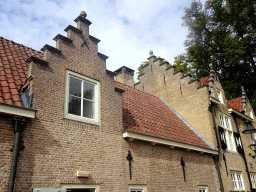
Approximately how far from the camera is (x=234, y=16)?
22688 millimetres

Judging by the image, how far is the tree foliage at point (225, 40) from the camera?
22223 mm

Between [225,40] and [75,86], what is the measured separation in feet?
62.6

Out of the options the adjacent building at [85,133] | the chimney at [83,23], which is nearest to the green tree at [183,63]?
the adjacent building at [85,133]

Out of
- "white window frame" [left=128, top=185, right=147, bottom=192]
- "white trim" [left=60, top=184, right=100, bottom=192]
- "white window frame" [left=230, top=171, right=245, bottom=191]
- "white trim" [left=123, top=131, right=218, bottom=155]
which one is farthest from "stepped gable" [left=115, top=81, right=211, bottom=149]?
"white window frame" [left=230, top=171, right=245, bottom=191]

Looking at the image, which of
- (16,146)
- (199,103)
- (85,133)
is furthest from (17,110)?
(199,103)

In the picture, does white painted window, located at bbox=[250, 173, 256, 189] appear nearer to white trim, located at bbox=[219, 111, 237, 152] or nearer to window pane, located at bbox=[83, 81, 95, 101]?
white trim, located at bbox=[219, 111, 237, 152]

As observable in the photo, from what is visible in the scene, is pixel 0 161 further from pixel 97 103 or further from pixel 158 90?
pixel 158 90

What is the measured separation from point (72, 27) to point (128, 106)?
4.19 metres

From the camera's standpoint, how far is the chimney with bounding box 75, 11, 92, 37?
798 cm

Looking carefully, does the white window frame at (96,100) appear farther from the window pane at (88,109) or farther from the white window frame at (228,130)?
the white window frame at (228,130)

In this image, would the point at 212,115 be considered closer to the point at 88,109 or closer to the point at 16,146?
the point at 88,109

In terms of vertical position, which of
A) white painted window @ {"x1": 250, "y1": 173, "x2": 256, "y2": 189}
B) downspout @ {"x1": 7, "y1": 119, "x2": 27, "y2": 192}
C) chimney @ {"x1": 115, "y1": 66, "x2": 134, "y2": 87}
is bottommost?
white painted window @ {"x1": 250, "y1": 173, "x2": 256, "y2": 189}

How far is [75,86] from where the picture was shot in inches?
281

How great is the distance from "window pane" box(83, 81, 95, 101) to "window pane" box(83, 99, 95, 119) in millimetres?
174
